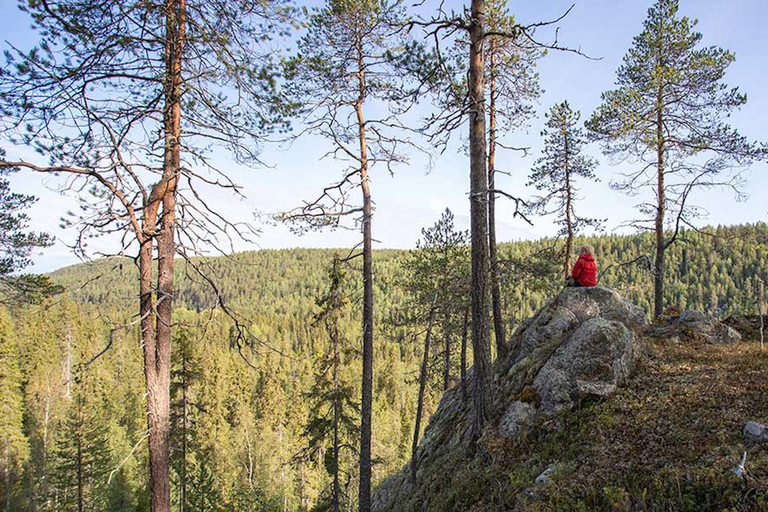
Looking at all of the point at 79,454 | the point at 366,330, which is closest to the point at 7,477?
the point at 79,454

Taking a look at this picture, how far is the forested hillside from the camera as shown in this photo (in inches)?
258

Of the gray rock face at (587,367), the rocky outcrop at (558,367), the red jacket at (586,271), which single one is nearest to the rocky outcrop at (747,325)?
the rocky outcrop at (558,367)

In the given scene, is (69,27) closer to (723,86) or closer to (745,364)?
(745,364)

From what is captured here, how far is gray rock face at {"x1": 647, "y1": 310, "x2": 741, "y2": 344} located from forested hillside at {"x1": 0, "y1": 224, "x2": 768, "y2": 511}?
99cm

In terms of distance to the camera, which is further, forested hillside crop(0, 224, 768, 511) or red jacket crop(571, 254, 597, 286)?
red jacket crop(571, 254, 597, 286)

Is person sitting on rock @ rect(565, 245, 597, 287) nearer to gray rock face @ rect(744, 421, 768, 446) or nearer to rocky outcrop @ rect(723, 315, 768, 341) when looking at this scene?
rocky outcrop @ rect(723, 315, 768, 341)

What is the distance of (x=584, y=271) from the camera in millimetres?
9617

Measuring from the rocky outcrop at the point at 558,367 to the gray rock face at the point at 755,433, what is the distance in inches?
76.8

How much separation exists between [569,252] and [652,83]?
248 inches

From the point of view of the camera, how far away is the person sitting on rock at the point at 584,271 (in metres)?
9.41

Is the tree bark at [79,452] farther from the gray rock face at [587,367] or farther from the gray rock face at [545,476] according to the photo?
the gray rock face at [545,476]

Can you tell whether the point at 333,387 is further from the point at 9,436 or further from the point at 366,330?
the point at 9,436

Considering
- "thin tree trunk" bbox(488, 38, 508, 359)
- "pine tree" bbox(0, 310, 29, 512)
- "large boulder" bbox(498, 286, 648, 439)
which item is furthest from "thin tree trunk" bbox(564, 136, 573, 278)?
"pine tree" bbox(0, 310, 29, 512)

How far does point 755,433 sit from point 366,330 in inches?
257
